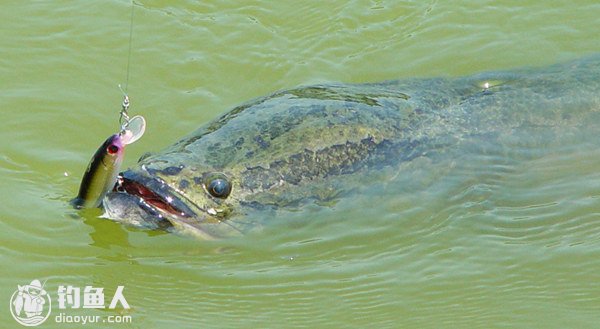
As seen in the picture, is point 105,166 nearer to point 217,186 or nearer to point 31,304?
point 217,186

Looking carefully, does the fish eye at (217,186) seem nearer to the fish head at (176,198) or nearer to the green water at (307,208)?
the fish head at (176,198)

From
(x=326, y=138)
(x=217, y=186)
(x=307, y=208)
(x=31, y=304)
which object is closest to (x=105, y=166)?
(x=217, y=186)

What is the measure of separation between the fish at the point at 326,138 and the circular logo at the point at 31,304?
23.8 inches

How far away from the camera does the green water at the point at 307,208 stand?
6.20 metres

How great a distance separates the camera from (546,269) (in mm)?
6453

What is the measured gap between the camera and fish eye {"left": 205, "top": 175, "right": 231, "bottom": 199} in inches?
247

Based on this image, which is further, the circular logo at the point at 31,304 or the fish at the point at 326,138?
the fish at the point at 326,138

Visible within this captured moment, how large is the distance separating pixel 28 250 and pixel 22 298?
21.9 inches

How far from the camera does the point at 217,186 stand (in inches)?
247

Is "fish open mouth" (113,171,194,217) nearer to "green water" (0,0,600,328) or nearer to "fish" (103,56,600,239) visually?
"fish" (103,56,600,239)

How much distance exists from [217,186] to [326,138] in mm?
819

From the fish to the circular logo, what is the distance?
61 cm

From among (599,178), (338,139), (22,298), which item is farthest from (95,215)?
Answer: (599,178)

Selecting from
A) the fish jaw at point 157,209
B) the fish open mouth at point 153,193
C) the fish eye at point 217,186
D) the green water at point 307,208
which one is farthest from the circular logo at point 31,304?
the fish eye at point 217,186
